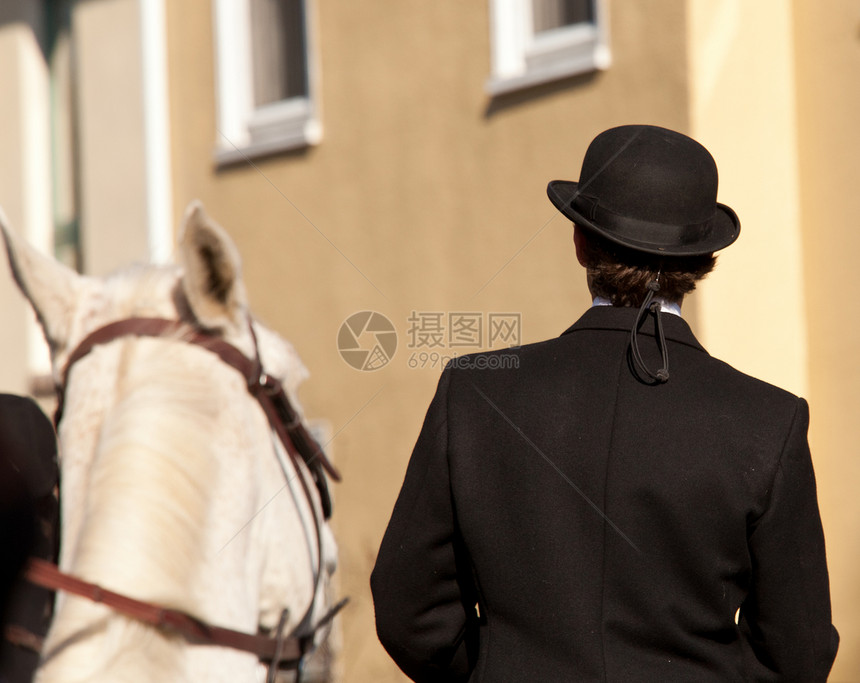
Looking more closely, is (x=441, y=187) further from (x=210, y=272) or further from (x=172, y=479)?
(x=172, y=479)

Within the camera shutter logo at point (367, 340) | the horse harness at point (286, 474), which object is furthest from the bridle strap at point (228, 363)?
the camera shutter logo at point (367, 340)

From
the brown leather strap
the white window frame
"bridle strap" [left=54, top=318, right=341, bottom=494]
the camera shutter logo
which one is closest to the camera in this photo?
the brown leather strap

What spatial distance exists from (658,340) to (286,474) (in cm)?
126

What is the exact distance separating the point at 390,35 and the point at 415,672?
583 centimetres

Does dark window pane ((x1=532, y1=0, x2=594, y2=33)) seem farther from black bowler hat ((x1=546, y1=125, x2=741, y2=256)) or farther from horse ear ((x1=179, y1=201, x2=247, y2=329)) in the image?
black bowler hat ((x1=546, y1=125, x2=741, y2=256))

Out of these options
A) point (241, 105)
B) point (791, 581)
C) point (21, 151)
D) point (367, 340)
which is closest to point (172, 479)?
point (791, 581)

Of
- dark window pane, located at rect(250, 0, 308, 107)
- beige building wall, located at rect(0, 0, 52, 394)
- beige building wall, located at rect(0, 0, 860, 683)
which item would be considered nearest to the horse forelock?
beige building wall, located at rect(0, 0, 860, 683)

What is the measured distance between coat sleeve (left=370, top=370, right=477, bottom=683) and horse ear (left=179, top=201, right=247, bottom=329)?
2.70 ft

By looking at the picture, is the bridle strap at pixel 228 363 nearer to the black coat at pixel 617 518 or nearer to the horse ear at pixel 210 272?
the horse ear at pixel 210 272

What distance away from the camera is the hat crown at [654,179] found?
76.9 inches

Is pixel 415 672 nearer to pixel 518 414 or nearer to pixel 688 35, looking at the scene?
pixel 518 414

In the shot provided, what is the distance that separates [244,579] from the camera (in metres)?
2.52

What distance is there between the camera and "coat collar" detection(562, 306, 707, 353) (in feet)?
6.39

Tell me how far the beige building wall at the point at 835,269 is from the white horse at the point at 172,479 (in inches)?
132
